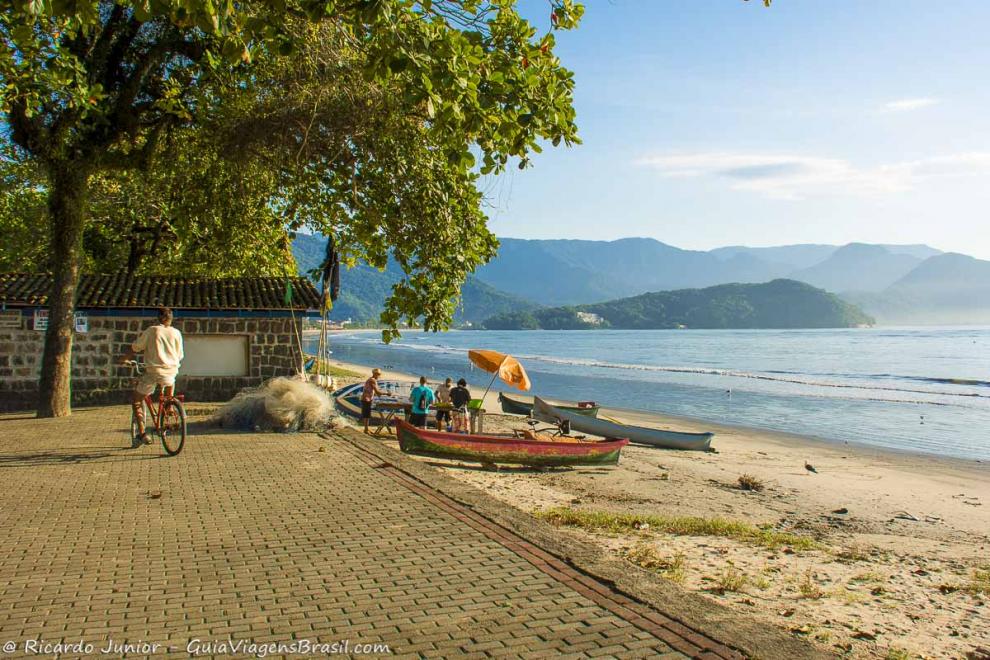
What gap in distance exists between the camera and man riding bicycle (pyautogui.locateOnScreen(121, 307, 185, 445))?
1051 centimetres

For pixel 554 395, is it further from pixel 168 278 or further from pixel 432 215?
pixel 432 215

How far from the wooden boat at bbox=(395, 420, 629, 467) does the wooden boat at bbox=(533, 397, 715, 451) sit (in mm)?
6214

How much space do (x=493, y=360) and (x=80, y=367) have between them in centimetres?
1050

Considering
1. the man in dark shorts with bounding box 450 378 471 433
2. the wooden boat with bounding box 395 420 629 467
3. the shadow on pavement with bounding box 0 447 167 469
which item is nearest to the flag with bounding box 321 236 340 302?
the man in dark shorts with bounding box 450 378 471 433

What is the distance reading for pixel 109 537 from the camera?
21.7 ft

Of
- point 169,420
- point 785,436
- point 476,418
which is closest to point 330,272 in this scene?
point 476,418

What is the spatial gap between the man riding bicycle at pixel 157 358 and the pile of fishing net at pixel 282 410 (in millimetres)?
3082

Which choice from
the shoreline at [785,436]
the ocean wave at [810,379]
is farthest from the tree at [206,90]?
the ocean wave at [810,379]

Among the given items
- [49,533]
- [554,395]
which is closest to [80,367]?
[49,533]

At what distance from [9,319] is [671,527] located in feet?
55.5

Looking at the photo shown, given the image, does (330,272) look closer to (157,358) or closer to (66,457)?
(157,358)

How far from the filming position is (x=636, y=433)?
835 inches

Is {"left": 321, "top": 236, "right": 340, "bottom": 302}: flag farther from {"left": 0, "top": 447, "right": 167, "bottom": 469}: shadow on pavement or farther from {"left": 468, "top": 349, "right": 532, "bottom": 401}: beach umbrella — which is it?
{"left": 0, "top": 447, "right": 167, "bottom": 469}: shadow on pavement

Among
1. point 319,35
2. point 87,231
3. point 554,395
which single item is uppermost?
point 319,35
